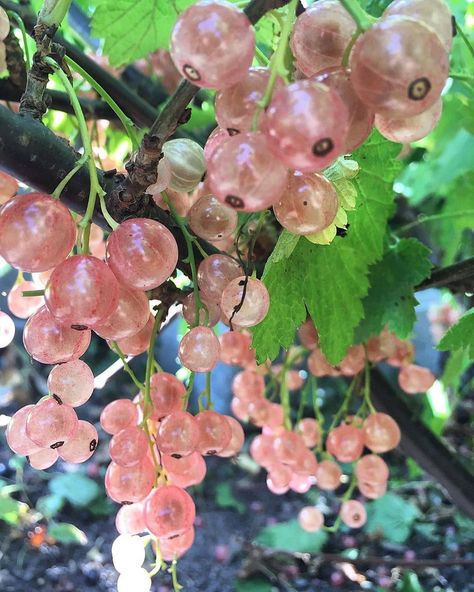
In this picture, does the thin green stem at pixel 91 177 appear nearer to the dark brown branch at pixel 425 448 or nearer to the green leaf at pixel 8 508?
the dark brown branch at pixel 425 448

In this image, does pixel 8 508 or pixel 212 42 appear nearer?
pixel 212 42

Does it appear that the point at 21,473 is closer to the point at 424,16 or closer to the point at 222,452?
the point at 222,452

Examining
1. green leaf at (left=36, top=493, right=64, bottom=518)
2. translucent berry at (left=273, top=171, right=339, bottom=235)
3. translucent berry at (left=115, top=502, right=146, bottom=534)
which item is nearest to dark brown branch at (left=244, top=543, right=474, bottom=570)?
green leaf at (left=36, top=493, right=64, bottom=518)

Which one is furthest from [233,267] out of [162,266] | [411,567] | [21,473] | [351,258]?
[21,473]


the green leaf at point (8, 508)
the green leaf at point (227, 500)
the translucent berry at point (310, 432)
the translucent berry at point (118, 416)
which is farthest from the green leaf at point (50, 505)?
the translucent berry at point (118, 416)

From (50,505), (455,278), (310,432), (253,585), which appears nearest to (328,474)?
(310,432)

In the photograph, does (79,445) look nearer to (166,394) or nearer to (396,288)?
(166,394)
